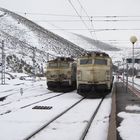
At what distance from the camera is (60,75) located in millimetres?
32469

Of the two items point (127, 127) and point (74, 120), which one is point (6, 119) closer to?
point (74, 120)

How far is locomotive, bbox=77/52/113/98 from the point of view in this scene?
26000mm

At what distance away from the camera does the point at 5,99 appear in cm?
2503

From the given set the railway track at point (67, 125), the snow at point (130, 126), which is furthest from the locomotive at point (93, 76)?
the snow at point (130, 126)

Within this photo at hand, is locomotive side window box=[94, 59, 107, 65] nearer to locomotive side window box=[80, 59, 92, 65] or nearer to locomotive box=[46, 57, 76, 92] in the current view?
locomotive side window box=[80, 59, 92, 65]

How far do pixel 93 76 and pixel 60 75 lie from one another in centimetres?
681

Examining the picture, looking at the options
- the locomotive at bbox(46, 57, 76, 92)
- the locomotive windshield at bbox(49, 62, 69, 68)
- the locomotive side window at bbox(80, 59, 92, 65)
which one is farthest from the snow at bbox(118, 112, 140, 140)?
the locomotive windshield at bbox(49, 62, 69, 68)

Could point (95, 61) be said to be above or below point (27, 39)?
below

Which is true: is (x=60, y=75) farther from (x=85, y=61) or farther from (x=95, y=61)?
(x=95, y=61)

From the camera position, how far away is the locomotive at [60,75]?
32344 millimetres

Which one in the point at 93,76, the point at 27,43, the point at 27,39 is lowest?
the point at 93,76

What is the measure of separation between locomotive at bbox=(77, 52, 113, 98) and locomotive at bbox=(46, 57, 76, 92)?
538 cm

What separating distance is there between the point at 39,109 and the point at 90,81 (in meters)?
8.22

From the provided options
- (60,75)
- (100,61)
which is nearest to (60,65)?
(60,75)
